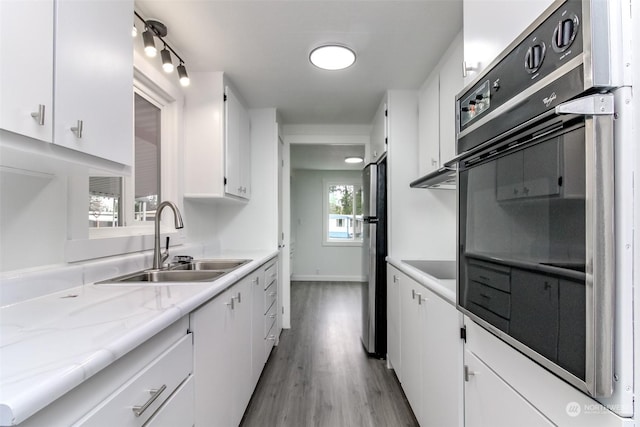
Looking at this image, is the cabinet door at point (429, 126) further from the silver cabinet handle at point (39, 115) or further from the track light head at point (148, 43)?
the silver cabinet handle at point (39, 115)

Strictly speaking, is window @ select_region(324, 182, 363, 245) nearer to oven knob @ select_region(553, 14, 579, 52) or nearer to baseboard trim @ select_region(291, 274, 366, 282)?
baseboard trim @ select_region(291, 274, 366, 282)

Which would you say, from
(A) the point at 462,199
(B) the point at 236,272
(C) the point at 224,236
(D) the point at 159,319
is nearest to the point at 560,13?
(A) the point at 462,199

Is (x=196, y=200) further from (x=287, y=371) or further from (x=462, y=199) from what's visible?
(x=462, y=199)

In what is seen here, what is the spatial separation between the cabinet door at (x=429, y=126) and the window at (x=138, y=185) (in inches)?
76.5

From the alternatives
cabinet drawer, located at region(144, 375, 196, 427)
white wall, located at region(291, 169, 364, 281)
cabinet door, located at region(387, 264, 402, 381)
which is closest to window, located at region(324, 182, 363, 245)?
white wall, located at region(291, 169, 364, 281)

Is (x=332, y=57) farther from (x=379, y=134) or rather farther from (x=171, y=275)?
(x=171, y=275)

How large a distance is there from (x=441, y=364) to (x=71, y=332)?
4.52 feet

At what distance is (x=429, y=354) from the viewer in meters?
1.55

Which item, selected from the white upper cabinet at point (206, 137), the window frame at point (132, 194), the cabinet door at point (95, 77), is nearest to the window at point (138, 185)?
the window frame at point (132, 194)

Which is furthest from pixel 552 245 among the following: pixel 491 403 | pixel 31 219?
pixel 31 219

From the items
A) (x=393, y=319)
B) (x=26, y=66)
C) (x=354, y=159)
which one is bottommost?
(x=393, y=319)

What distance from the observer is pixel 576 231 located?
582 millimetres

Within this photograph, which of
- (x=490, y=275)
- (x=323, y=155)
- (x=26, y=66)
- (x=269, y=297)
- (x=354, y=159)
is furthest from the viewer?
(x=354, y=159)

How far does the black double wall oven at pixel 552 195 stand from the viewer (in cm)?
53
